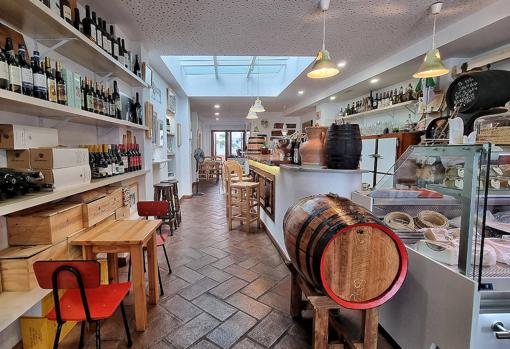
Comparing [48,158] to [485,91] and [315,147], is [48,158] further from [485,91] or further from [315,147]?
[485,91]

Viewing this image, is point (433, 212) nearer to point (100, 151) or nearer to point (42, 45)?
point (100, 151)

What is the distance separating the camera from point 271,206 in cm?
381

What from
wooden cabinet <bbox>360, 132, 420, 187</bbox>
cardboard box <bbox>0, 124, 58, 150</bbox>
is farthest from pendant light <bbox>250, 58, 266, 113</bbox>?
cardboard box <bbox>0, 124, 58, 150</bbox>

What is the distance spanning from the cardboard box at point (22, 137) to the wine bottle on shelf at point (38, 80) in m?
0.23

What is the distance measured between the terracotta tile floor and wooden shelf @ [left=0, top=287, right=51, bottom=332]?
55 centimetres

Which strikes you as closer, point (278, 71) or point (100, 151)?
point (100, 151)

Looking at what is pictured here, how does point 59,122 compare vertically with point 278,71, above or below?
below

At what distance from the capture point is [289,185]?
2930 millimetres

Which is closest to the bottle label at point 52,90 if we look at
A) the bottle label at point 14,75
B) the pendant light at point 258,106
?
the bottle label at point 14,75

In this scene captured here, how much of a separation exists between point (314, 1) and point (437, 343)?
270 centimetres

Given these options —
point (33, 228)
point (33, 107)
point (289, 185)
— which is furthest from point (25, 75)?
point (289, 185)

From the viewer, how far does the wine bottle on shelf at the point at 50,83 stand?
1.60 metres

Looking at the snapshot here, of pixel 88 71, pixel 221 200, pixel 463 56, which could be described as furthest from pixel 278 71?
pixel 88 71

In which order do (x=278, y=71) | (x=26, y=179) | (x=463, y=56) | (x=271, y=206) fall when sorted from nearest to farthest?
1. (x=26, y=179)
2. (x=463, y=56)
3. (x=271, y=206)
4. (x=278, y=71)
